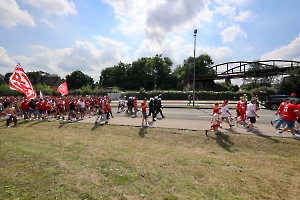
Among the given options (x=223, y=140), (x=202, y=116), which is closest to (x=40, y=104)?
(x=202, y=116)

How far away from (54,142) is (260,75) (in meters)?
53.2

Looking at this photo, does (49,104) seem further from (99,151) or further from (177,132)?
(177,132)

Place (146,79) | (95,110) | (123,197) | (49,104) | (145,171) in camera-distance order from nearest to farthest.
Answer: (123,197), (145,171), (49,104), (95,110), (146,79)

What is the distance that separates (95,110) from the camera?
1620 centimetres

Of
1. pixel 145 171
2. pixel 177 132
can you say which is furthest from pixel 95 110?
pixel 145 171

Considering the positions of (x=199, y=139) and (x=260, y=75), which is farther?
(x=260, y=75)

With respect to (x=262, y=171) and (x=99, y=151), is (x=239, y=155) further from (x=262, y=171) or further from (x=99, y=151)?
(x=99, y=151)

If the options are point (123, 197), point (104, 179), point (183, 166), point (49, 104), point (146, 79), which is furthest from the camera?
point (146, 79)

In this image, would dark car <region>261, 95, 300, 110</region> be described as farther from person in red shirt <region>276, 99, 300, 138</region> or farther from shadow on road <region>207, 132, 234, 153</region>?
shadow on road <region>207, 132, 234, 153</region>

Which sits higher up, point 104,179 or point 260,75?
point 260,75

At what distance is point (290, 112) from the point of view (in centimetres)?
777

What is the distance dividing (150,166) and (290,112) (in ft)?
22.4

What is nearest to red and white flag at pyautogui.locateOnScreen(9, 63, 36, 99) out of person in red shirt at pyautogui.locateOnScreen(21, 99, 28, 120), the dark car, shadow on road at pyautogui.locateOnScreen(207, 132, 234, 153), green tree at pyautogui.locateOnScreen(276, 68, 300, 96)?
person in red shirt at pyautogui.locateOnScreen(21, 99, 28, 120)

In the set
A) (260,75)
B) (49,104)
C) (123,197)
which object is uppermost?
(260,75)
